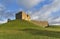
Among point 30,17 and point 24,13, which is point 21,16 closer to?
point 24,13

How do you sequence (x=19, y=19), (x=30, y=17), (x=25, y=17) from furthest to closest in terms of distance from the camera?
(x=30, y=17), (x=25, y=17), (x=19, y=19)

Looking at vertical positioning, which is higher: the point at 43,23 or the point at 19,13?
the point at 19,13

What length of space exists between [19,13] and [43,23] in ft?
56.3

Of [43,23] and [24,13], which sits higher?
[24,13]

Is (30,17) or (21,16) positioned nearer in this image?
(21,16)

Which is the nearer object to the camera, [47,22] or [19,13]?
[19,13]

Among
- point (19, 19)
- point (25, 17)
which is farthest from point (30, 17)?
point (19, 19)

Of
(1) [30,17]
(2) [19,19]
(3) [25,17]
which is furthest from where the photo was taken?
(1) [30,17]

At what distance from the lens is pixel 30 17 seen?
96.8m

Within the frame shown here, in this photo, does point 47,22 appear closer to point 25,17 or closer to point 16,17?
point 25,17

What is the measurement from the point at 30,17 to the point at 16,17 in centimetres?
1298

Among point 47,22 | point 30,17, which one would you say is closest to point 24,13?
point 30,17

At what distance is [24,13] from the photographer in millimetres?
88688

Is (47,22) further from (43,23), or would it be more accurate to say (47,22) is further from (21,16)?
(21,16)
